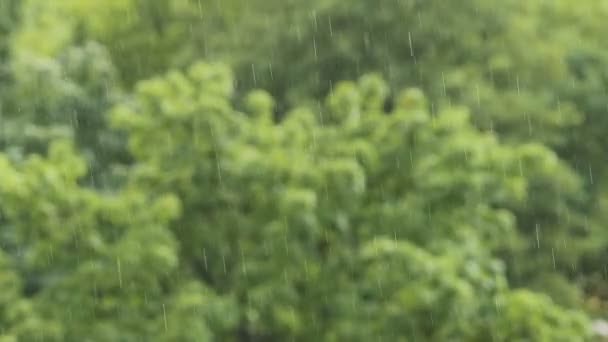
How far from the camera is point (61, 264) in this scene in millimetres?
5039

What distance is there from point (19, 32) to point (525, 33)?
20.3 feet

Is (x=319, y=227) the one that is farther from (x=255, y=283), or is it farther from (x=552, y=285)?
(x=552, y=285)

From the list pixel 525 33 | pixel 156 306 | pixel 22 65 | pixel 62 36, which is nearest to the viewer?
pixel 156 306

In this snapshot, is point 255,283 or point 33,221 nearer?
point 33,221

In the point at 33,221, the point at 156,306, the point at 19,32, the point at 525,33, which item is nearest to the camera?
the point at 33,221

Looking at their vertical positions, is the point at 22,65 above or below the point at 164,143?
above

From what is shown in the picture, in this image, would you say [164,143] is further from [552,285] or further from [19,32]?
[552,285]

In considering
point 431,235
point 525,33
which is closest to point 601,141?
point 525,33

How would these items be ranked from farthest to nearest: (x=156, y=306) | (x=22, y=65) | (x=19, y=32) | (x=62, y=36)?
(x=62, y=36)
(x=19, y=32)
(x=22, y=65)
(x=156, y=306)

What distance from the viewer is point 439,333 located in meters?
5.04

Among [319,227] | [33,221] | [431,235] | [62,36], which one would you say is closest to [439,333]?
[431,235]

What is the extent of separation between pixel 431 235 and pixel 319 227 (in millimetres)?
753

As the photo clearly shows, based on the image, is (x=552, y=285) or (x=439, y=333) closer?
(x=439, y=333)

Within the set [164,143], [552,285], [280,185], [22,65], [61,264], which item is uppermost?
[22,65]
